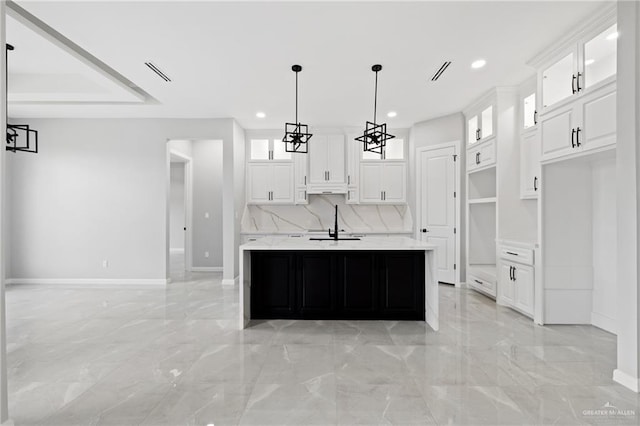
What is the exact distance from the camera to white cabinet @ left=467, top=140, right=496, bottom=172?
4.69 meters

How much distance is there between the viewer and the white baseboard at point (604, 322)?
10.9ft

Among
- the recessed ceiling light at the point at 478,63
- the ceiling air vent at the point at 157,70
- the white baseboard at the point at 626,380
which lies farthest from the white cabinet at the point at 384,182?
the white baseboard at the point at 626,380

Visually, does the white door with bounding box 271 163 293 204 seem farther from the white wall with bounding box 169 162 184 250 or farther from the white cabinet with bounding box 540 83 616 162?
the white wall with bounding box 169 162 184 250

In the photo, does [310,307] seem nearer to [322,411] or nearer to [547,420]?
[322,411]

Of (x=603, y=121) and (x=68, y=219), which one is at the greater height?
(x=603, y=121)

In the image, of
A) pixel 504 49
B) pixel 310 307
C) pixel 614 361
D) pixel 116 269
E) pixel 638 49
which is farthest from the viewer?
pixel 116 269

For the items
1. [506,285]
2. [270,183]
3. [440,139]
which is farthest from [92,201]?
[506,285]

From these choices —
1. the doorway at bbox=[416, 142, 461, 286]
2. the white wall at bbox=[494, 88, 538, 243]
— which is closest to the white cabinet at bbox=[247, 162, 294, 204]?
the doorway at bbox=[416, 142, 461, 286]

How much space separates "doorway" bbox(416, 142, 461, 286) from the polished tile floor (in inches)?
65.6

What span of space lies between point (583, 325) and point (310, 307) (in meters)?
3.01

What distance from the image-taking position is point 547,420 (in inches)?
76.8

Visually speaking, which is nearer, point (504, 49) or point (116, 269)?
point (504, 49)

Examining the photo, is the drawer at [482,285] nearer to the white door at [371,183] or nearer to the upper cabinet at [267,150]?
the white door at [371,183]

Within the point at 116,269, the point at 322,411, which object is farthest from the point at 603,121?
the point at 116,269
